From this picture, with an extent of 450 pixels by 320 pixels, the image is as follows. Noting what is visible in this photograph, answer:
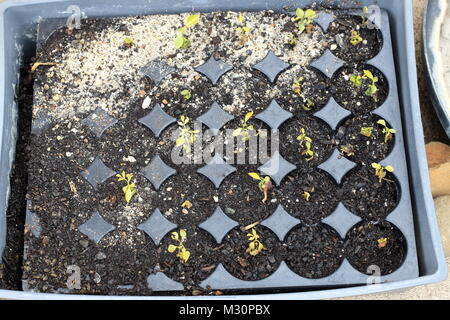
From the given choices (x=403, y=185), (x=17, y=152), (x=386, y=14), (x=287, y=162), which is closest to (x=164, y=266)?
(x=287, y=162)

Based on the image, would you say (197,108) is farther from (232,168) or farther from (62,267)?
(62,267)

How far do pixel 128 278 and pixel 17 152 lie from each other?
0.45 meters

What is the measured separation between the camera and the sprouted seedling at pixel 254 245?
132 centimetres

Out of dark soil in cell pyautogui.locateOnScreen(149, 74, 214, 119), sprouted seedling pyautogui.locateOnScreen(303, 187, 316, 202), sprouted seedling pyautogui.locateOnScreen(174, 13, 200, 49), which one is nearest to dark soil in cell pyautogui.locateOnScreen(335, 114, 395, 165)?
sprouted seedling pyautogui.locateOnScreen(303, 187, 316, 202)

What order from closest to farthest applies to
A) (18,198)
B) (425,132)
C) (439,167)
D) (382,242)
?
1. (382,242)
2. (18,198)
3. (439,167)
4. (425,132)

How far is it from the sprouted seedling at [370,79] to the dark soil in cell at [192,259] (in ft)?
1.72

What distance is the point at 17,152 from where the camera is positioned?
1.46 m

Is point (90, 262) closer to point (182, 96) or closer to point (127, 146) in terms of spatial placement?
point (127, 146)

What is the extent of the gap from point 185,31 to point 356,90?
460 mm

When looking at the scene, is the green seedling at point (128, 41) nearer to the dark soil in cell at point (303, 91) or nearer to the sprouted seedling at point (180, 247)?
the dark soil in cell at point (303, 91)

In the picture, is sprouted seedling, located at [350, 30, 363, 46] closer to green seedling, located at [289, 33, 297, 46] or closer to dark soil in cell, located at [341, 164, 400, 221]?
green seedling, located at [289, 33, 297, 46]

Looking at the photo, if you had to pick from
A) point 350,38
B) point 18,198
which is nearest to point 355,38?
point 350,38

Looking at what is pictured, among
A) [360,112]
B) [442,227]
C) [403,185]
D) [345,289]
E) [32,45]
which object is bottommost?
[345,289]

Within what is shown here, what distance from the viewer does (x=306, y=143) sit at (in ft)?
4.48
